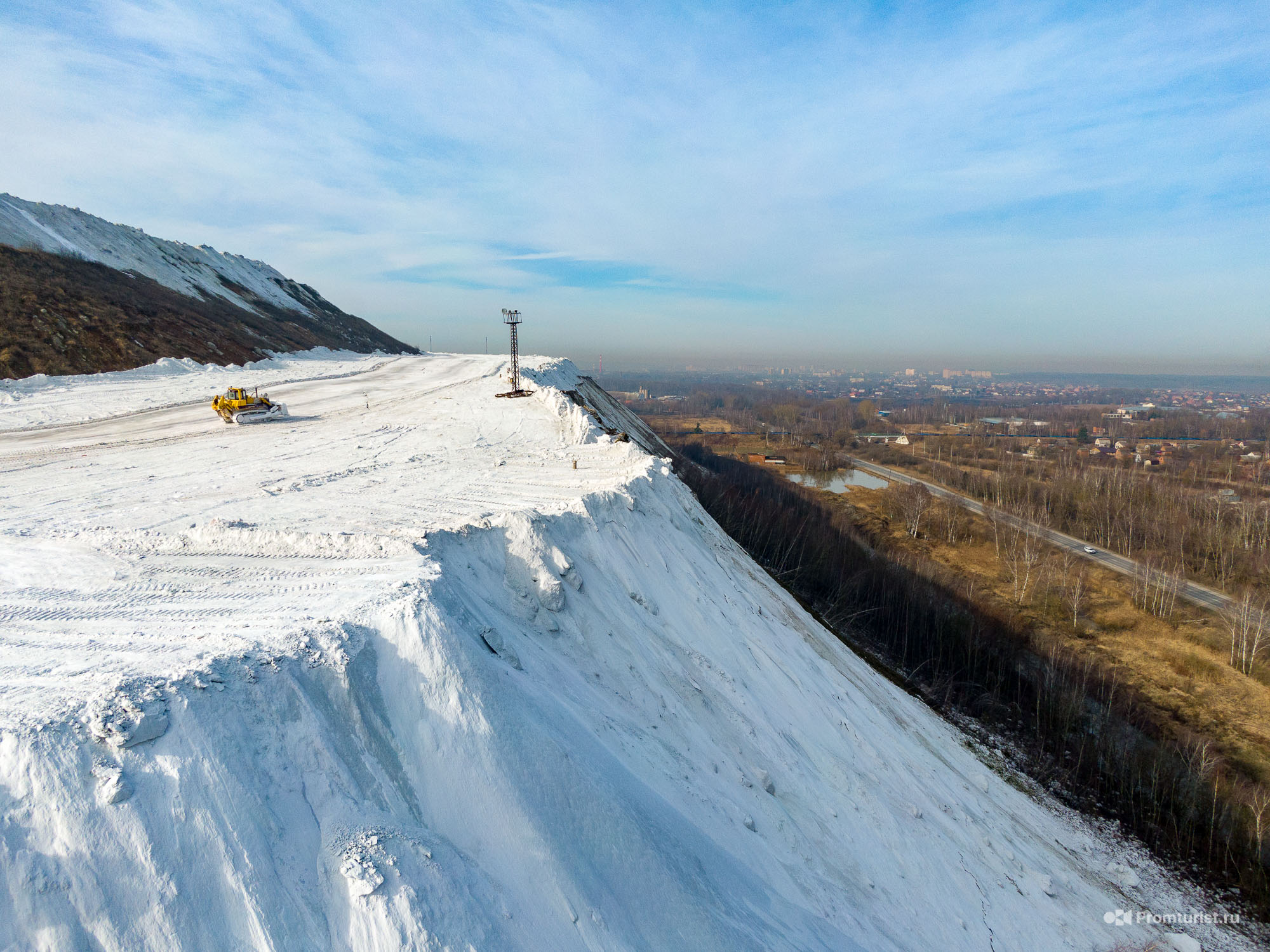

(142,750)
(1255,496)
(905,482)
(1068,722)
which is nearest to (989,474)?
(905,482)

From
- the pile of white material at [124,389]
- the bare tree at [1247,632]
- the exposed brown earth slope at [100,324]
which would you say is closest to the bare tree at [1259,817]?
the bare tree at [1247,632]

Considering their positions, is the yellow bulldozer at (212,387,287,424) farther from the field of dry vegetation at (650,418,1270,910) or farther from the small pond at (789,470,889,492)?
the small pond at (789,470,889,492)

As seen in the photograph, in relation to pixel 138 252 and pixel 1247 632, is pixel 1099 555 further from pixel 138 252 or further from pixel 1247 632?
pixel 138 252

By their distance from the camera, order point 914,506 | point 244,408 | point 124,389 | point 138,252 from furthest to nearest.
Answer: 1. point 138,252
2. point 914,506
3. point 124,389
4. point 244,408

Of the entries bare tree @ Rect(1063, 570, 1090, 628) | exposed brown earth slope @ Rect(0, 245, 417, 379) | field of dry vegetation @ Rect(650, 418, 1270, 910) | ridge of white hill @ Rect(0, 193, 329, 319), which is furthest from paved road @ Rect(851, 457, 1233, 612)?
ridge of white hill @ Rect(0, 193, 329, 319)

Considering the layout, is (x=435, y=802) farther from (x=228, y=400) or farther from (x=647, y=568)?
(x=228, y=400)

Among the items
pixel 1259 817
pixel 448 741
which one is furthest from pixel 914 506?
pixel 448 741
